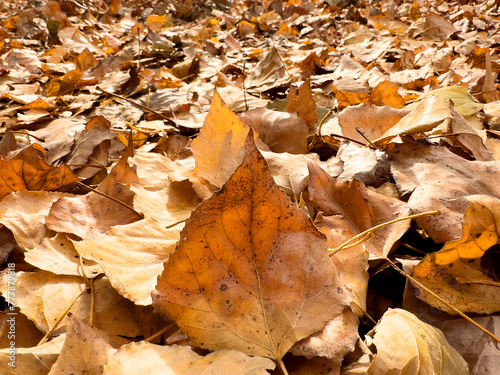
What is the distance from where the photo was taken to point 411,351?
0.37 m

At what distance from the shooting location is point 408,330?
1.29 ft

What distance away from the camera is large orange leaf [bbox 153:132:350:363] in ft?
1.29

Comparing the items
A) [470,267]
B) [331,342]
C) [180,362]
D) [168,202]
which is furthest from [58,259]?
[470,267]

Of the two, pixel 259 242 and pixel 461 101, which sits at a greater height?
pixel 259 242

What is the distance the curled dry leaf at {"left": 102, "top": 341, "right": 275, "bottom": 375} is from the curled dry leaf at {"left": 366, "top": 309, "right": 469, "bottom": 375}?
4.4 inches

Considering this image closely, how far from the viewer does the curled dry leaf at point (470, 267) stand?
17.1 inches

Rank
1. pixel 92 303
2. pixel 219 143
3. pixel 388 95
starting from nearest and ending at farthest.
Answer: pixel 92 303 → pixel 219 143 → pixel 388 95

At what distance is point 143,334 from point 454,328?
380 millimetres

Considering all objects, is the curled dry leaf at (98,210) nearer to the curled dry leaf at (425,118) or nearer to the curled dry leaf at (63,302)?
the curled dry leaf at (63,302)

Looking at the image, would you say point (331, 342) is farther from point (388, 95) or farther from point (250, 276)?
point (388, 95)

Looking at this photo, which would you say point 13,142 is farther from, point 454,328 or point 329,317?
point 454,328

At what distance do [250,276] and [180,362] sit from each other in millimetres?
113

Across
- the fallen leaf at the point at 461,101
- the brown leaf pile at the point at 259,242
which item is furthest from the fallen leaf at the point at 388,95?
the fallen leaf at the point at 461,101

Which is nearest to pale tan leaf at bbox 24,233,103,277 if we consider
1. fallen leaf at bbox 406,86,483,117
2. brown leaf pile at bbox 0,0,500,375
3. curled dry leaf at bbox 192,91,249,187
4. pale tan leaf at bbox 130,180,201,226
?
brown leaf pile at bbox 0,0,500,375
